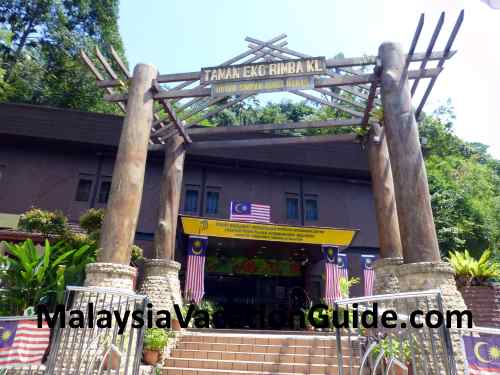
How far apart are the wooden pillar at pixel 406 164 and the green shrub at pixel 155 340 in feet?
16.8

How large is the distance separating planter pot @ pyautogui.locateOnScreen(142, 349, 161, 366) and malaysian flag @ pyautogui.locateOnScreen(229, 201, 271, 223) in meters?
8.05

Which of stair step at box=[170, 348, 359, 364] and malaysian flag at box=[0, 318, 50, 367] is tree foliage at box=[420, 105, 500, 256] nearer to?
stair step at box=[170, 348, 359, 364]

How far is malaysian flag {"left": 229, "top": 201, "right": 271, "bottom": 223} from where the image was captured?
14.5m

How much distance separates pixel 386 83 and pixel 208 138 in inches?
407

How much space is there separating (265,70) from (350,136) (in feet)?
12.3

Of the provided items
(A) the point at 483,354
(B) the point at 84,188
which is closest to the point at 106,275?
(A) the point at 483,354

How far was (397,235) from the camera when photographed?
920 centimetres

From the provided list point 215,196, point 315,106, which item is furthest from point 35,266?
point 315,106

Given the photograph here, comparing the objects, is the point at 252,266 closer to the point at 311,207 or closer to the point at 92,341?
the point at 311,207

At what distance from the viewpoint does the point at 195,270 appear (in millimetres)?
12680

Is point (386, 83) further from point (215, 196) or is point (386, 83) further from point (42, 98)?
point (42, 98)

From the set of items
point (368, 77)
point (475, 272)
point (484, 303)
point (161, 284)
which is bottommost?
point (484, 303)

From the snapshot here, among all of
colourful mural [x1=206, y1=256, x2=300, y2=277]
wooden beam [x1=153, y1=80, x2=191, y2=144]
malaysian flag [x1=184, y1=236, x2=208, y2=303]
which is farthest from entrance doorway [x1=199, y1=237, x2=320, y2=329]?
wooden beam [x1=153, y1=80, x2=191, y2=144]

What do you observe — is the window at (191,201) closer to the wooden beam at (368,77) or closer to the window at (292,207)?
the window at (292,207)
